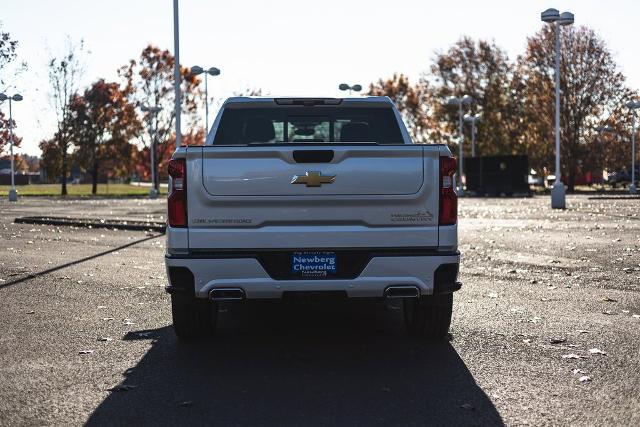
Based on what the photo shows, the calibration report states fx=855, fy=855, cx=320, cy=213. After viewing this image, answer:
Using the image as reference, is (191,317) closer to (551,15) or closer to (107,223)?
(107,223)

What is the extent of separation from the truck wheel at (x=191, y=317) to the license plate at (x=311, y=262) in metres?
0.95

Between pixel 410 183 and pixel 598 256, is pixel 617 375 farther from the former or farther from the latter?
pixel 598 256

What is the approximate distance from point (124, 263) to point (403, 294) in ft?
26.5

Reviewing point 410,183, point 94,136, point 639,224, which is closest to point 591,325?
point 410,183

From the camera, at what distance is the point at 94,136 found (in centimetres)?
6906

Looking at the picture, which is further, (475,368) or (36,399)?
(475,368)

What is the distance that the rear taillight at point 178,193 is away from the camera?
19.6 feet

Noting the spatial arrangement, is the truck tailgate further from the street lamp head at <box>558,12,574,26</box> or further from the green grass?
the green grass

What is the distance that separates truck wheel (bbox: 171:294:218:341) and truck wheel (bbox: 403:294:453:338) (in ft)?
5.41

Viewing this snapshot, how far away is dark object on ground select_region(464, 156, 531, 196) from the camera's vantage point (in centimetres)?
4994

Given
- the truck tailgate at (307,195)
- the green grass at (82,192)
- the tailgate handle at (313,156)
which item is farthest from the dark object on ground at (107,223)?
the green grass at (82,192)

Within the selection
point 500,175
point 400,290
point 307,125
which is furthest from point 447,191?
point 500,175

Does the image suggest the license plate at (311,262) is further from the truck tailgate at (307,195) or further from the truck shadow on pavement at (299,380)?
the truck shadow on pavement at (299,380)

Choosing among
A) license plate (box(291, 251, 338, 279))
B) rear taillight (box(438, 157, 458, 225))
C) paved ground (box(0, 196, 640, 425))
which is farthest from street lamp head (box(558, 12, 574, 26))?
license plate (box(291, 251, 338, 279))
